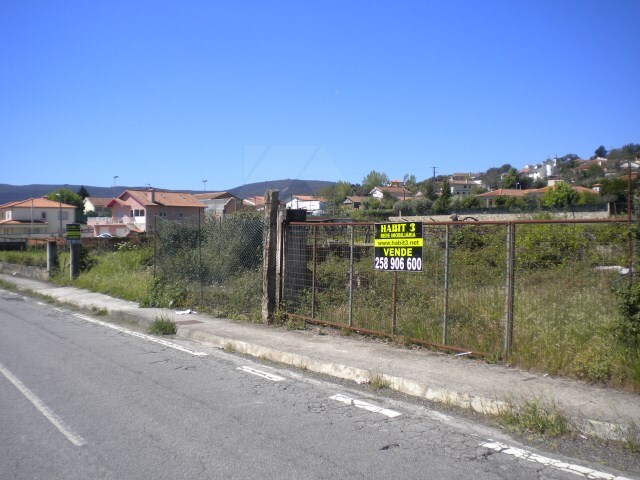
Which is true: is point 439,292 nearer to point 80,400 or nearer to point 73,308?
point 80,400

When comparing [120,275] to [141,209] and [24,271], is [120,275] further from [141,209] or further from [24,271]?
[141,209]

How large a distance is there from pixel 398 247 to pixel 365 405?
11.5 feet

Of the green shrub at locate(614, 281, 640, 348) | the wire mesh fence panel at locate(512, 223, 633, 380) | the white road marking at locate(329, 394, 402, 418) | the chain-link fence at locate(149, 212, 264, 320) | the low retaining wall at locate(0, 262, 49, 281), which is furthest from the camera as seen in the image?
the low retaining wall at locate(0, 262, 49, 281)

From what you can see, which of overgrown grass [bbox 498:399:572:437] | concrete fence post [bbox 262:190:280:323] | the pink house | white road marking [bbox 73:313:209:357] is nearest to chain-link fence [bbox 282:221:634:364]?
concrete fence post [bbox 262:190:280:323]

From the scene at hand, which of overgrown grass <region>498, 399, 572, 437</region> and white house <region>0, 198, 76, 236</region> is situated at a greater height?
white house <region>0, 198, 76, 236</region>

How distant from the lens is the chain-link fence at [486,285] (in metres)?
7.52

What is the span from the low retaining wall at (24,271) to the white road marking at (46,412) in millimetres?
20119

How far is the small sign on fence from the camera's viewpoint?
962 cm

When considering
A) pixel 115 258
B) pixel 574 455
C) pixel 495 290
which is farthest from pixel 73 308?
pixel 574 455

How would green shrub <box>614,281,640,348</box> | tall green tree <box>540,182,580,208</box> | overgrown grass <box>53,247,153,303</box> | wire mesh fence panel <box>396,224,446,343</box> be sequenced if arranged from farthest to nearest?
tall green tree <box>540,182,580,208</box> → overgrown grass <box>53,247,153,303</box> → wire mesh fence panel <box>396,224,446,343</box> → green shrub <box>614,281,640,348</box>

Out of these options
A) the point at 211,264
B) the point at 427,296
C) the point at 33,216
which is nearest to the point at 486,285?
the point at 427,296

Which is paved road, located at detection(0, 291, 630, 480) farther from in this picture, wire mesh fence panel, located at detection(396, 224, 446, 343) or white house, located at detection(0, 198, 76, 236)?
white house, located at detection(0, 198, 76, 236)

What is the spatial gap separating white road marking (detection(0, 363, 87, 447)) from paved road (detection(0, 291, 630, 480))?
1 centimetres

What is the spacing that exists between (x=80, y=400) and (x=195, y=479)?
3.05 metres
